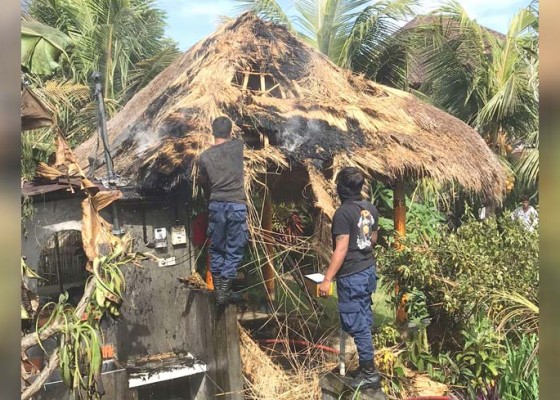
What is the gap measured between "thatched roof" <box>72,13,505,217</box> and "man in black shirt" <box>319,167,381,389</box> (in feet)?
3.72

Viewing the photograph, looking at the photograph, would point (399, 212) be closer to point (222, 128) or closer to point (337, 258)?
point (222, 128)

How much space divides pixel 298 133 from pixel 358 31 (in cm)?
629

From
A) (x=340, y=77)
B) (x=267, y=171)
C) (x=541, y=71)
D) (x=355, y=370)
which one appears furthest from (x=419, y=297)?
(x=541, y=71)

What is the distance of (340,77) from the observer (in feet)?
22.4

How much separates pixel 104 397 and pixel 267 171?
8.75 feet

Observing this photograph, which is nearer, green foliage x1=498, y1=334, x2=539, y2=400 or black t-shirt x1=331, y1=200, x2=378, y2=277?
green foliage x1=498, y1=334, x2=539, y2=400

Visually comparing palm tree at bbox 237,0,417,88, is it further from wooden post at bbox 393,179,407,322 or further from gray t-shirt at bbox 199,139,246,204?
gray t-shirt at bbox 199,139,246,204

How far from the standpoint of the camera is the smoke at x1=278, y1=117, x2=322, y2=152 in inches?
219

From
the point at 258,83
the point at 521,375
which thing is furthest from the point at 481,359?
the point at 258,83

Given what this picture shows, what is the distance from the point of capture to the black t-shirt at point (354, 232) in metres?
3.81

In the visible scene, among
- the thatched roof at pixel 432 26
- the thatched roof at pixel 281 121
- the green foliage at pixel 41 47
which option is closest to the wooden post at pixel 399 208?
the thatched roof at pixel 281 121

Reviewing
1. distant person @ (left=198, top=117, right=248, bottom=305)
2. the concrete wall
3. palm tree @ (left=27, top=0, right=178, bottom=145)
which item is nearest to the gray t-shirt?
Result: distant person @ (left=198, top=117, right=248, bottom=305)

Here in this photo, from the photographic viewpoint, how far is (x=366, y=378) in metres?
3.85

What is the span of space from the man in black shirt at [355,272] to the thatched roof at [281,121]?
3.72ft
